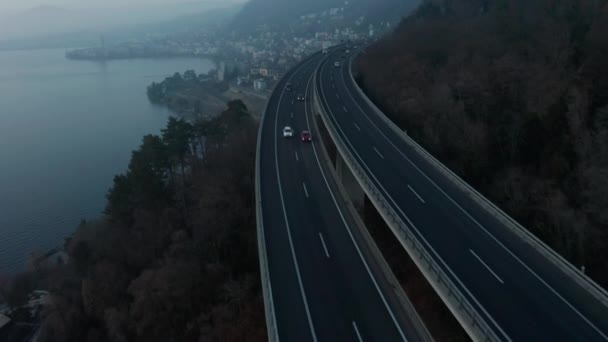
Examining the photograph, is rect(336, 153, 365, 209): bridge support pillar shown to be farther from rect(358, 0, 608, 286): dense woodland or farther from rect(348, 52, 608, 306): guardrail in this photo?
rect(358, 0, 608, 286): dense woodland

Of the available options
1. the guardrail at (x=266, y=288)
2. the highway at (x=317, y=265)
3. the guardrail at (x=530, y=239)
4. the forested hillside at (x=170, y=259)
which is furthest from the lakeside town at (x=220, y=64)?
the guardrail at (x=530, y=239)

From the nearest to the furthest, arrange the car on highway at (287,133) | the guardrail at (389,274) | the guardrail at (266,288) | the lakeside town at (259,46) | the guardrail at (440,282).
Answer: the guardrail at (440,282) → the guardrail at (266,288) → the guardrail at (389,274) → the car on highway at (287,133) → the lakeside town at (259,46)

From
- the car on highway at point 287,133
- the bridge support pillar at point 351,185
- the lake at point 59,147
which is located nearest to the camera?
the bridge support pillar at point 351,185

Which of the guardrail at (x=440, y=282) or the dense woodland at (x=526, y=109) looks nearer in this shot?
the guardrail at (x=440, y=282)

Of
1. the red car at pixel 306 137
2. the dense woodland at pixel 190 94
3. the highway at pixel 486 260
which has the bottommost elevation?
the dense woodland at pixel 190 94

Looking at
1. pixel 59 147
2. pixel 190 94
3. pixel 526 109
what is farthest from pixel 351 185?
pixel 190 94

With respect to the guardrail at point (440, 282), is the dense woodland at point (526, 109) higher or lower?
higher

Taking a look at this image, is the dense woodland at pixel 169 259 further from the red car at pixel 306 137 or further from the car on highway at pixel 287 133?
the red car at pixel 306 137

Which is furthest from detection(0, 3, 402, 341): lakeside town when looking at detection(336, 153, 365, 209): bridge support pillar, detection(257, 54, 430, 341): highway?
detection(336, 153, 365, 209): bridge support pillar
